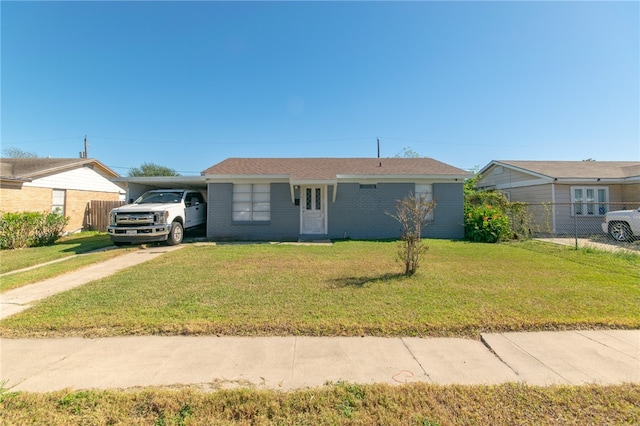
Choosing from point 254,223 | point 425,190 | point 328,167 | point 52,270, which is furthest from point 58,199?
point 425,190

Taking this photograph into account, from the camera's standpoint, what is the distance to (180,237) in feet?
36.3

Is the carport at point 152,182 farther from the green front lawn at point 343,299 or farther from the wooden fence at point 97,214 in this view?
the green front lawn at point 343,299

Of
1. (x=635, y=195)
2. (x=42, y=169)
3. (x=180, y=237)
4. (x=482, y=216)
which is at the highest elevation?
(x=42, y=169)

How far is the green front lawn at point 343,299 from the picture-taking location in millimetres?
3785

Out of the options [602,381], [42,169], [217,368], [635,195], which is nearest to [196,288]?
[217,368]

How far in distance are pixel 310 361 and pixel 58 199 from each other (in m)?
18.4

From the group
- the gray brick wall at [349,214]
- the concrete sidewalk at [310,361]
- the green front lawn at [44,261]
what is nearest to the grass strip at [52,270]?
the green front lawn at [44,261]

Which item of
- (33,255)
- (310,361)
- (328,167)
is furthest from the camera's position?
(328,167)

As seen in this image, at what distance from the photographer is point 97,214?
16.2 meters

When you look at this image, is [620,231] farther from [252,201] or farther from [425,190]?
[252,201]

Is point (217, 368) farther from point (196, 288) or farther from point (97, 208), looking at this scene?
point (97, 208)

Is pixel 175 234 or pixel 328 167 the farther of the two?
pixel 328 167

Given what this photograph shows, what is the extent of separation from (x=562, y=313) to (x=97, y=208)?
808 inches

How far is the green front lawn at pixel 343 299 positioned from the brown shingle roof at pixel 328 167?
5.27 metres
